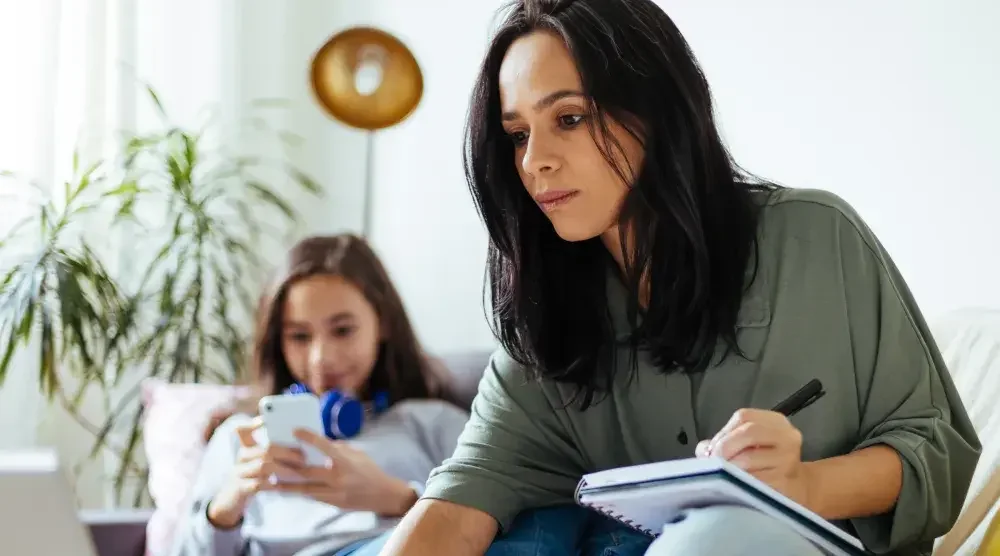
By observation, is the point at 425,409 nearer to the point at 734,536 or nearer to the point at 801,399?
the point at 801,399

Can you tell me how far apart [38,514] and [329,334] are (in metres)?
1.35

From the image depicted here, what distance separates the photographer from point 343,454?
69.7 inches

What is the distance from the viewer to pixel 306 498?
6.25ft

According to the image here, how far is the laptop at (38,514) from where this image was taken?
2.29 feet

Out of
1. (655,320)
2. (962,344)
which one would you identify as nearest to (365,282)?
(655,320)

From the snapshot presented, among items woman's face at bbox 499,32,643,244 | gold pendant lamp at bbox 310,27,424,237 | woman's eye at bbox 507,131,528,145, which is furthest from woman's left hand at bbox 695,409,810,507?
gold pendant lamp at bbox 310,27,424,237

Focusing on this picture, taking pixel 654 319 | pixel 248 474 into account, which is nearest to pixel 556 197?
pixel 654 319

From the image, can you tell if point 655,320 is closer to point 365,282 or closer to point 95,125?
point 365,282

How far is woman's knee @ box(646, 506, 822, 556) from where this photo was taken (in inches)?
36.8

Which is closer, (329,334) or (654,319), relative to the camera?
(654,319)

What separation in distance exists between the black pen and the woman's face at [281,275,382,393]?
3.38ft

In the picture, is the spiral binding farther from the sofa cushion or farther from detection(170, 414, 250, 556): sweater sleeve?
the sofa cushion

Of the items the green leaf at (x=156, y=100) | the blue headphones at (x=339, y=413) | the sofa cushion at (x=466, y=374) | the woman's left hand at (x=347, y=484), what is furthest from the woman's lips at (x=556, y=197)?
the green leaf at (x=156, y=100)

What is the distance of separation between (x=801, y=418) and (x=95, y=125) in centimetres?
211
